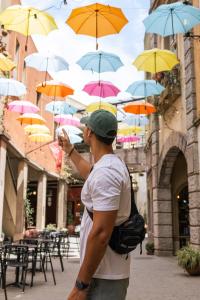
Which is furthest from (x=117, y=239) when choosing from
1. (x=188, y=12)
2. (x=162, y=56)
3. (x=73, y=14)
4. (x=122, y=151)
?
(x=122, y=151)

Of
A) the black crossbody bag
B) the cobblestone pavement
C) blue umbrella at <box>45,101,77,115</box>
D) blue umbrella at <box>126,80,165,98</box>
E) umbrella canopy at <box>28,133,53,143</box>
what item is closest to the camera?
the black crossbody bag

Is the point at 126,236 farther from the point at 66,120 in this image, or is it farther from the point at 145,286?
the point at 66,120

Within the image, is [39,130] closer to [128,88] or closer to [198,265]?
[128,88]

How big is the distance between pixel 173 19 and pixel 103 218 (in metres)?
7.78

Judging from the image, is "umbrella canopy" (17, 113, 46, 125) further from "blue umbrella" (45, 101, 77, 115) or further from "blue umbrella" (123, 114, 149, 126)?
"blue umbrella" (123, 114, 149, 126)

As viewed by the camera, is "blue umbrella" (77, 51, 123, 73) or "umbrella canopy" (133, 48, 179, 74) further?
"blue umbrella" (77, 51, 123, 73)

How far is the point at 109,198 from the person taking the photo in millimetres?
1781

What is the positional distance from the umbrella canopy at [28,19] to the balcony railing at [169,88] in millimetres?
4516

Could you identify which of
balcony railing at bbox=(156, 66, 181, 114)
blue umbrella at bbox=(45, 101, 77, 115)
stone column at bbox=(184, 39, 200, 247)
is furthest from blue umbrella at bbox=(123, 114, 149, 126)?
stone column at bbox=(184, 39, 200, 247)

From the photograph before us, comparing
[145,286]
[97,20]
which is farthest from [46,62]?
[145,286]

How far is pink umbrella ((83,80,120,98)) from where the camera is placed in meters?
13.2

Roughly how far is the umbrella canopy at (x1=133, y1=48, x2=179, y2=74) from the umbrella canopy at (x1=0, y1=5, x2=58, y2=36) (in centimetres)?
248

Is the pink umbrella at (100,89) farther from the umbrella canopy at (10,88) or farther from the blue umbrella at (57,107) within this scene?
the blue umbrella at (57,107)

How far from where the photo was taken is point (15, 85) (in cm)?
1232
